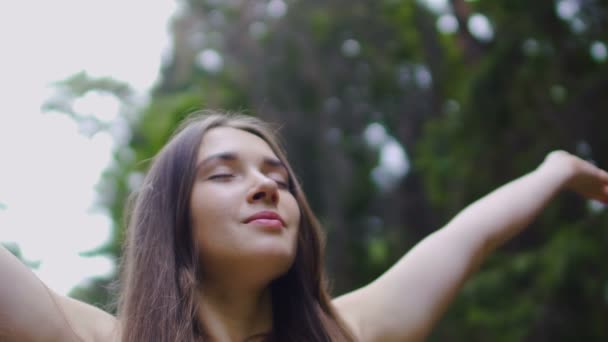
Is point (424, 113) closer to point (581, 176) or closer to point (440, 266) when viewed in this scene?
point (581, 176)

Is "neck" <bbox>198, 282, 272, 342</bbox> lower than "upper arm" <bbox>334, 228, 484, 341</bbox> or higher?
higher

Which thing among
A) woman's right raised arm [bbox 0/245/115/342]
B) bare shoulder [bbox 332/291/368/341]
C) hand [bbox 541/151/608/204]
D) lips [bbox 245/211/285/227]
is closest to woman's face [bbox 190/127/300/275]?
lips [bbox 245/211/285/227]

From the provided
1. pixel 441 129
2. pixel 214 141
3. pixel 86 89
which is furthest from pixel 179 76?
pixel 214 141

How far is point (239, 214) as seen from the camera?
1809mm

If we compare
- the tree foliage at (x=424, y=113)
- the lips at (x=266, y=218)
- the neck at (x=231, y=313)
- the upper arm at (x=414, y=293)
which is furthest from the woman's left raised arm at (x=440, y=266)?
the tree foliage at (x=424, y=113)

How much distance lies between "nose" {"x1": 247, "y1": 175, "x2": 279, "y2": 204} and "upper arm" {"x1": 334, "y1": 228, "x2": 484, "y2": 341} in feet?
1.35

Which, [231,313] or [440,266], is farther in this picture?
[440,266]

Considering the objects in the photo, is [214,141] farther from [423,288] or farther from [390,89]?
[390,89]

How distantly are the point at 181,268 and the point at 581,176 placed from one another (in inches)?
52.4

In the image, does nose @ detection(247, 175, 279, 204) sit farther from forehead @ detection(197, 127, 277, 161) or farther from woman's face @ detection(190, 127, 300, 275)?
forehead @ detection(197, 127, 277, 161)

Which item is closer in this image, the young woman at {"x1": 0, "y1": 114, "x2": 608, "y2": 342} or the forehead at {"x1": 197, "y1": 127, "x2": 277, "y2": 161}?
the young woman at {"x1": 0, "y1": 114, "x2": 608, "y2": 342}

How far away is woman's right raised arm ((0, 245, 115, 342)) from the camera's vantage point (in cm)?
140

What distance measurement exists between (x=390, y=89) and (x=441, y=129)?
4.35 meters

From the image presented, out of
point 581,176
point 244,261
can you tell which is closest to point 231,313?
point 244,261
